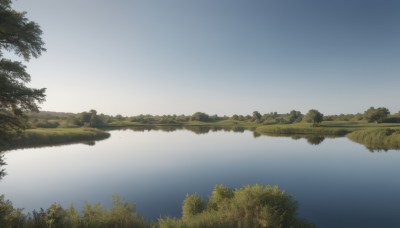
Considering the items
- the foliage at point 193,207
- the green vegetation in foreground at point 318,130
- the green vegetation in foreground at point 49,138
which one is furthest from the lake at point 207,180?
the green vegetation in foreground at point 318,130

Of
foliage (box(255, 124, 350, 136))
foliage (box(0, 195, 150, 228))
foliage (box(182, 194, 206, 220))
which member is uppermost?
foliage (box(255, 124, 350, 136))

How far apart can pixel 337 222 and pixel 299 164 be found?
22588 mm

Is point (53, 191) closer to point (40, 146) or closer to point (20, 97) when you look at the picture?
point (20, 97)

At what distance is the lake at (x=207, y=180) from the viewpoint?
70.4ft

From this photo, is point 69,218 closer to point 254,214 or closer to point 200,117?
point 254,214

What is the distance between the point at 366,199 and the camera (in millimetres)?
24078

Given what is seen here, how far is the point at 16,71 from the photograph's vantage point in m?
12.8

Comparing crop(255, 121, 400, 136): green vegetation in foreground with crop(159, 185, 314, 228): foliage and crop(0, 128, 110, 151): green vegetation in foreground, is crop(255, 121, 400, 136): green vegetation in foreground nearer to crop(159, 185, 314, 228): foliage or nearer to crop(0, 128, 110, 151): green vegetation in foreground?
crop(0, 128, 110, 151): green vegetation in foreground

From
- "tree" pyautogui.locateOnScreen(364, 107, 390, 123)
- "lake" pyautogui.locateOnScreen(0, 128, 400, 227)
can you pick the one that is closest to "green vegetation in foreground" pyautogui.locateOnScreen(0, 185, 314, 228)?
"lake" pyautogui.locateOnScreen(0, 128, 400, 227)

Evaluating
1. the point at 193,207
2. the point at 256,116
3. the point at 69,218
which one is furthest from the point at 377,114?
the point at 69,218

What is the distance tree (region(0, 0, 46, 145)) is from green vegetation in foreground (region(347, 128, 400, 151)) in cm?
6359

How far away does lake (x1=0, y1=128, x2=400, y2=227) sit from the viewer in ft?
70.4

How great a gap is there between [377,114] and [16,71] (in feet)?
408

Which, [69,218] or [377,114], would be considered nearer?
[69,218]
